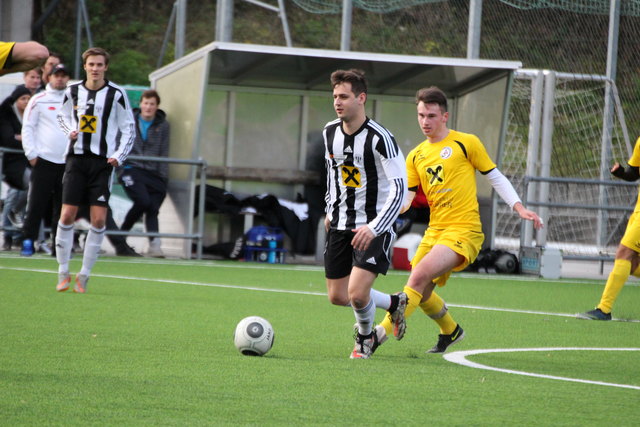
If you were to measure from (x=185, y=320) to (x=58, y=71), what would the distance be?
213 inches

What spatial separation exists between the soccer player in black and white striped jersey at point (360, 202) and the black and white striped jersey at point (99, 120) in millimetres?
3856

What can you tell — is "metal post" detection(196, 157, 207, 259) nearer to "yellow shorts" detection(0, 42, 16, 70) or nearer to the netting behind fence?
the netting behind fence

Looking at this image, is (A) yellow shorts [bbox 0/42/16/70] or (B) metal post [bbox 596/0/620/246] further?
(B) metal post [bbox 596/0/620/246]

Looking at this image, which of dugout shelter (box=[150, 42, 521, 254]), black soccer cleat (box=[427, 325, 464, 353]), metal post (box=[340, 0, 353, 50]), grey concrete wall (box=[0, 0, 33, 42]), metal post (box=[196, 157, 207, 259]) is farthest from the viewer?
grey concrete wall (box=[0, 0, 33, 42])

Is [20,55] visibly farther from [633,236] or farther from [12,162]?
[12,162]

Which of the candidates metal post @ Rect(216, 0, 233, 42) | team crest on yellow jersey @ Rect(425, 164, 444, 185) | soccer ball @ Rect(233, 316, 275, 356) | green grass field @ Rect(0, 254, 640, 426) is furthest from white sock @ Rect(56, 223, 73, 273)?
metal post @ Rect(216, 0, 233, 42)

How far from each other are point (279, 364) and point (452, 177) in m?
2.17

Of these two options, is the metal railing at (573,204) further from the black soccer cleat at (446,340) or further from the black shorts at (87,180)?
the black soccer cleat at (446,340)

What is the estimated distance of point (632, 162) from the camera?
414 inches

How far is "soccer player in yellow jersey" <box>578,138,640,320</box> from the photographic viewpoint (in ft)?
33.9

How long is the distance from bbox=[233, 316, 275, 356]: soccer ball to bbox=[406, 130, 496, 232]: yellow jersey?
1.63 metres

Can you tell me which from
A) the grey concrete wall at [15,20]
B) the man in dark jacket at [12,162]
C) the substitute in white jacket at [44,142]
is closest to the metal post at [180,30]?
the man in dark jacket at [12,162]

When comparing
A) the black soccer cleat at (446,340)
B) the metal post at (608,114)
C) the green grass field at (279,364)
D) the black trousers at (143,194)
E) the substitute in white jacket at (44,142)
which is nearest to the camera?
the green grass field at (279,364)

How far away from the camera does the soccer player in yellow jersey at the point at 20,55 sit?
18.6 feet
